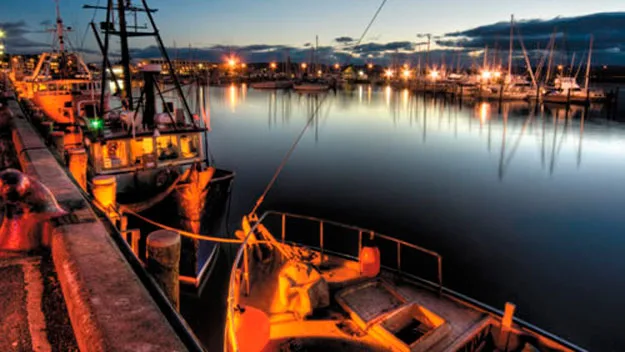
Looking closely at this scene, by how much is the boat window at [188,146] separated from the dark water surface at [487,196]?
5.39 m

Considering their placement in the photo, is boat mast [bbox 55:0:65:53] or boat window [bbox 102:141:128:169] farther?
boat mast [bbox 55:0:65:53]

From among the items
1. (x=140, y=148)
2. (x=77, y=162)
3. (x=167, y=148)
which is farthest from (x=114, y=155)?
(x=77, y=162)

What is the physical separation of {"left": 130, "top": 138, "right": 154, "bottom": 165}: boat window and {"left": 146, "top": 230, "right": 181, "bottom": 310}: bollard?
11.6 metres

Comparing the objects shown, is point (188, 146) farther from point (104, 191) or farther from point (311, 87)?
point (311, 87)

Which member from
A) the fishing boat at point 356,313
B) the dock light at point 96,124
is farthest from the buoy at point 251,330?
the dock light at point 96,124

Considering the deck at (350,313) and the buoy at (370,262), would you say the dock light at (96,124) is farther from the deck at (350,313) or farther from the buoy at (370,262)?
the buoy at (370,262)

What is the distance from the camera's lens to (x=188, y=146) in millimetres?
17453

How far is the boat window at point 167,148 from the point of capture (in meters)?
16.6

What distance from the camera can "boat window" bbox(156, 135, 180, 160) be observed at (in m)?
16.6

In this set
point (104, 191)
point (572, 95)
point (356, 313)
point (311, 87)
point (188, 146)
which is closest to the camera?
point (356, 313)

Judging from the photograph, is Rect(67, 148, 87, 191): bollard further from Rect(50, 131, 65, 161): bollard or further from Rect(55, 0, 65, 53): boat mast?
Rect(55, 0, 65, 53): boat mast

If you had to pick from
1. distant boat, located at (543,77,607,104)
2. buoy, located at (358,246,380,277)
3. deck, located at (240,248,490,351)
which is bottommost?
deck, located at (240,248,490,351)

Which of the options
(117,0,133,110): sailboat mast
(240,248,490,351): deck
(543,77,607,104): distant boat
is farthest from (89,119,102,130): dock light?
(543,77,607,104): distant boat

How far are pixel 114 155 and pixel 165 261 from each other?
1368 centimetres
